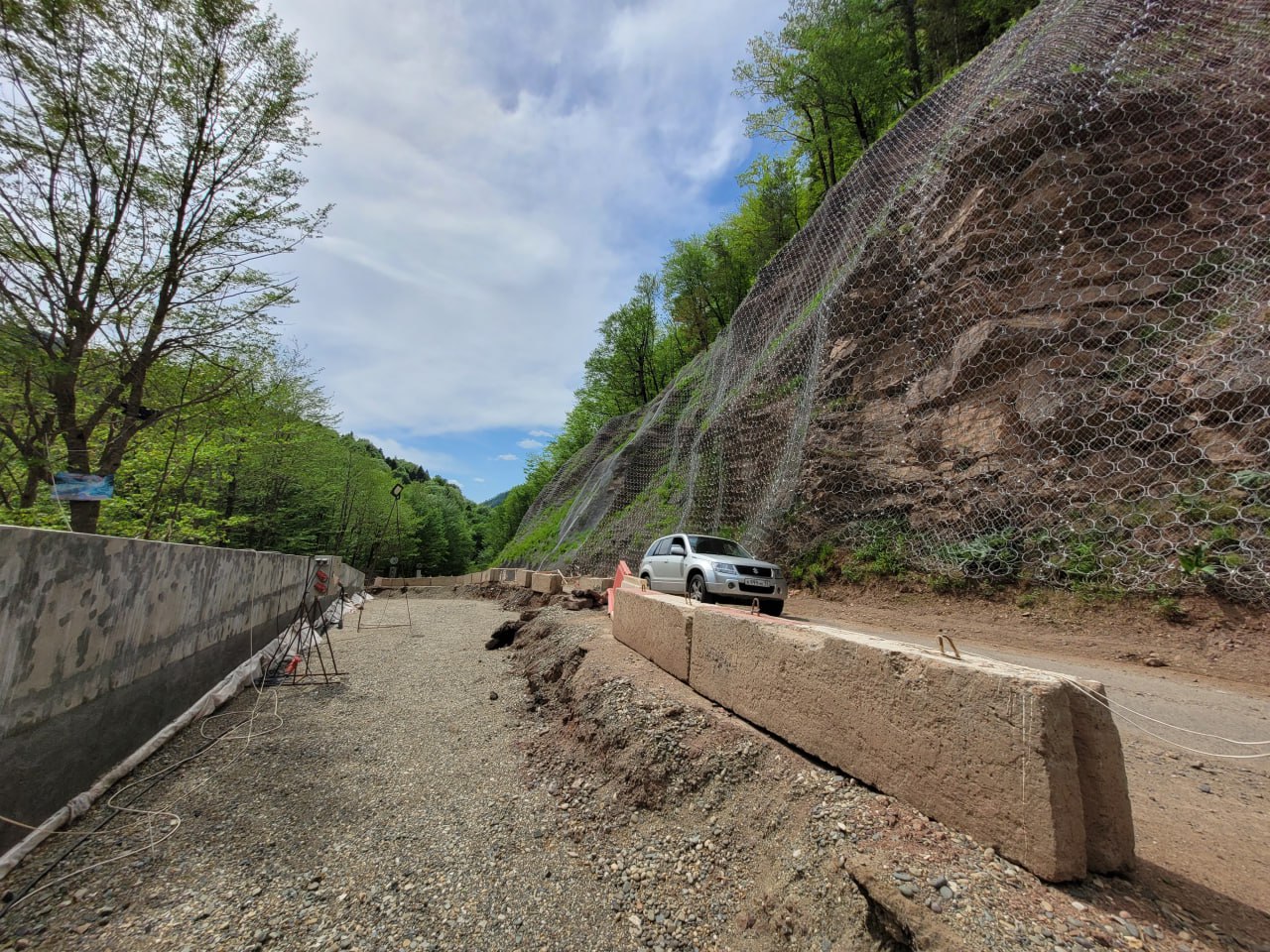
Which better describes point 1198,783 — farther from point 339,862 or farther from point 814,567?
point 814,567

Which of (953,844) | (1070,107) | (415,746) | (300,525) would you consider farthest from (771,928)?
(300,525)

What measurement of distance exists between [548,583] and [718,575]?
861 cm

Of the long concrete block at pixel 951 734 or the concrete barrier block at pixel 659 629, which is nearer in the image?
the long concrete block at pixel 951 734

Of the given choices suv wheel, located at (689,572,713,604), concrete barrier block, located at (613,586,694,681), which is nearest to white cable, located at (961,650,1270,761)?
concrete barrier block, located at (613,586,694,681)

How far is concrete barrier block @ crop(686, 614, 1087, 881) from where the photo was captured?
5.60ft

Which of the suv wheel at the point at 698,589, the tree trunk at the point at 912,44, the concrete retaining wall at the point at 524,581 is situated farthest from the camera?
the tree trunk at the point at 912,44

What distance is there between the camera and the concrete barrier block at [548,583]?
14.7 meters

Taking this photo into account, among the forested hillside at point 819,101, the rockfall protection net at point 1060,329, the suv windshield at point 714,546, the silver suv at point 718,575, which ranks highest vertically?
the forested hillside at point 819,101

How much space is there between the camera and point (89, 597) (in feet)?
11.9

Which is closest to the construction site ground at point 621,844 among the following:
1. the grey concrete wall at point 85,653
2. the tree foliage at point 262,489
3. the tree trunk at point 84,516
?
the grey concrete wall at point 85,653

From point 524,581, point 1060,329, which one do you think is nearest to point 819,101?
point 1060,329

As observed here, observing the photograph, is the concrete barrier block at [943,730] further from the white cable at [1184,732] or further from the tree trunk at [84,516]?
the tree trunk at [84,516]

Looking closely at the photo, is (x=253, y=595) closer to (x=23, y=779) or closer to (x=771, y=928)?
(x=23, y=779)

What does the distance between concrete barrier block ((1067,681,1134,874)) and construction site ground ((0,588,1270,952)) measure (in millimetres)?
85
